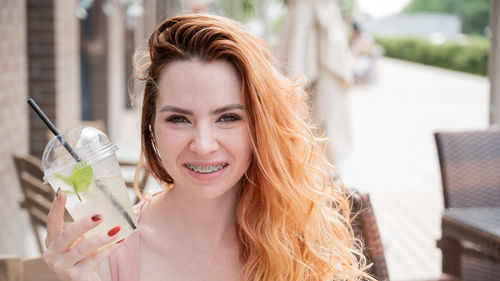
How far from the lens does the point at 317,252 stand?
5.87 ft

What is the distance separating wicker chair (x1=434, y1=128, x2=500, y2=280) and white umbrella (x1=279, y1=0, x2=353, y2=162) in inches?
99.2

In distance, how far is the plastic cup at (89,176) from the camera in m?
1.39

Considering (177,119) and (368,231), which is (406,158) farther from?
(177,119)

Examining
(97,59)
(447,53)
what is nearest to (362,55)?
(447,53)

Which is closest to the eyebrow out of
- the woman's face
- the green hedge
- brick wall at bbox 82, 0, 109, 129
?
the woman's face

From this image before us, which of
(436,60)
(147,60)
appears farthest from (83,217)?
(436,60)

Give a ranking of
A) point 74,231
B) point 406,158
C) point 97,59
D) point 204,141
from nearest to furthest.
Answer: point 74,231 → point 204,141 → point 97,59 → point 406,158

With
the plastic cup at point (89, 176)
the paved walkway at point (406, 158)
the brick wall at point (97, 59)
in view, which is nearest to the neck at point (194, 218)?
the plastic cup at point (89, 176)

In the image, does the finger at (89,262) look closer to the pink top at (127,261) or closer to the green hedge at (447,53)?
the pink top at (127,261)

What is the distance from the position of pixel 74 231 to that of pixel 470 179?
7.02ft

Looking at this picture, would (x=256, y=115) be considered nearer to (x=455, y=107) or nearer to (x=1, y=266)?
(x=1, y=266)

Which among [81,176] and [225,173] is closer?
[81,176]

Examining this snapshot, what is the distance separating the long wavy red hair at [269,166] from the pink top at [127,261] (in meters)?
0.27

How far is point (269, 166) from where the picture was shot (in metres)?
1.72
